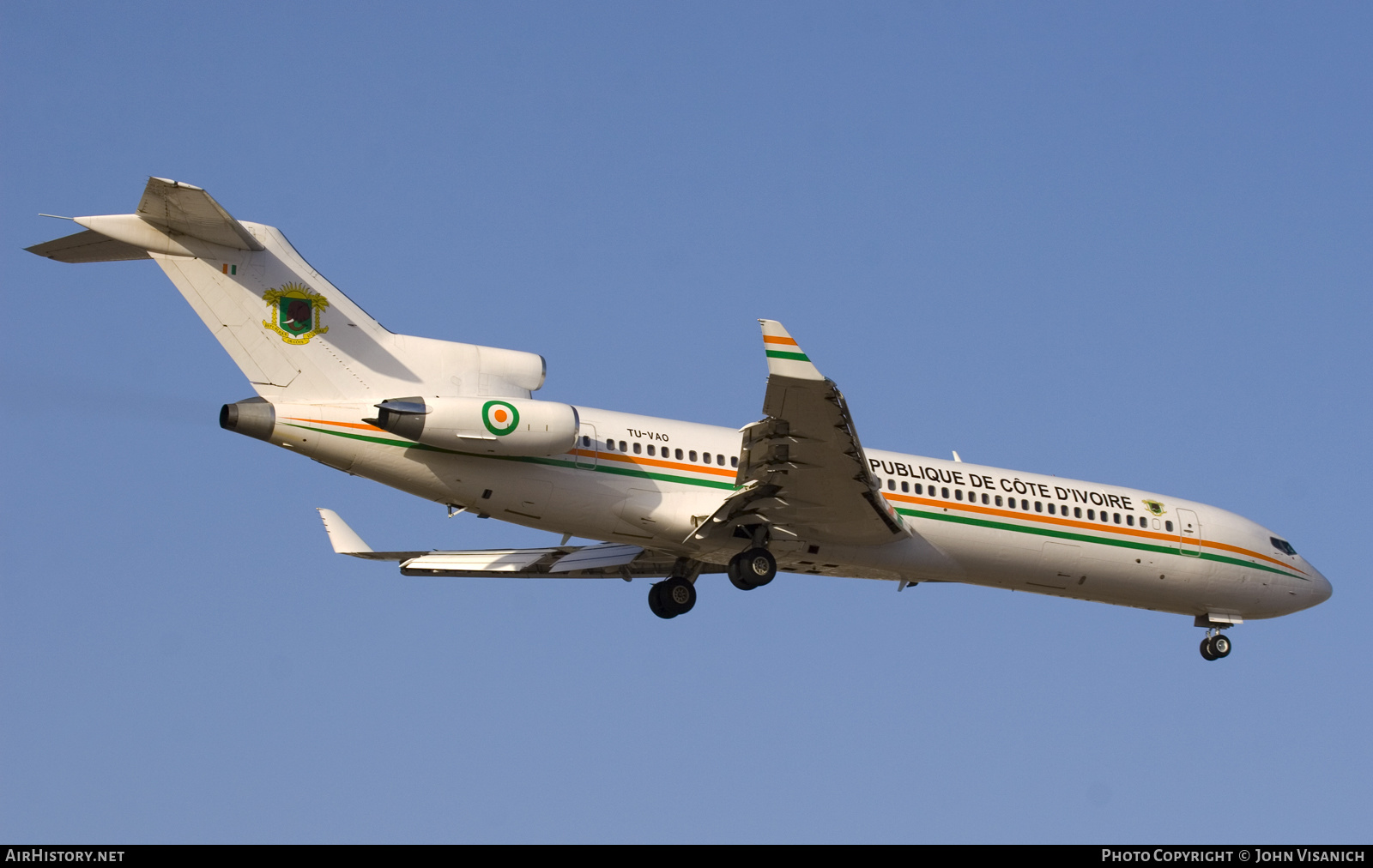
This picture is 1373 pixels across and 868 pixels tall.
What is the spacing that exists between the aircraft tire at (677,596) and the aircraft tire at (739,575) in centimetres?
205

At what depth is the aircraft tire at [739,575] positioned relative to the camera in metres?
24.5

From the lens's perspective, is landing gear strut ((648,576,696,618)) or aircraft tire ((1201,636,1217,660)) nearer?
landing gear strut ((648,576,696,618))

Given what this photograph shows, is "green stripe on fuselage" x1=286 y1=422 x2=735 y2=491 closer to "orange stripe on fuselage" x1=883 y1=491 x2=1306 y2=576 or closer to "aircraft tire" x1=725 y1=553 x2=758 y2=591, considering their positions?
"aircraft tire" x1=725 y1=553 x2=758 y2=591

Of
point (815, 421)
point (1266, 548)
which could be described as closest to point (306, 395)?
point (815, 421)

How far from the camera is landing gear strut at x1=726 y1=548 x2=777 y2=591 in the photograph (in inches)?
965

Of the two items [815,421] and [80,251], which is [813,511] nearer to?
[815,421]

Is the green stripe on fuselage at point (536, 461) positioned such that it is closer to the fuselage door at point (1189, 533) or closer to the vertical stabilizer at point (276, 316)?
the vertical stabilizer at point (276, 316)

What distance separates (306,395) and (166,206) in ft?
11.0

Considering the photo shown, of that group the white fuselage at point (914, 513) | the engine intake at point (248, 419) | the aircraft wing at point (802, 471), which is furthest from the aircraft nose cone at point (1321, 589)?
the engine intake at point (248, 419)

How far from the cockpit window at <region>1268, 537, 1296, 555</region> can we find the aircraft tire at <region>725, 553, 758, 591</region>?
12307mm

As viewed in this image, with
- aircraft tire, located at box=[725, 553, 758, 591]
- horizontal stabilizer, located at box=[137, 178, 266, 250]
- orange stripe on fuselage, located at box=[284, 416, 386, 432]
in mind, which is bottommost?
aircraft tire, located at box=[725, 553, 758, 591]

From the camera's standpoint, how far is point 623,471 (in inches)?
938

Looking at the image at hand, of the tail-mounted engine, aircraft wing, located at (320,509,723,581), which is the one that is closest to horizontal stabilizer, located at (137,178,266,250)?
the tail-mounted engine

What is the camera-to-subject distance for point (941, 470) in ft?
87.9
